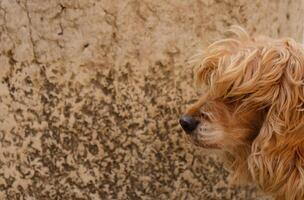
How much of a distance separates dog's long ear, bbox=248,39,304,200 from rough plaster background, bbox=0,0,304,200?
807 millimetres

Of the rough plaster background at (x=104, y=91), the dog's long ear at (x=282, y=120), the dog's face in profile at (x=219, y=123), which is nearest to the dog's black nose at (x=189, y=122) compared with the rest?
the dog's face in profile at (x=219, y=123)

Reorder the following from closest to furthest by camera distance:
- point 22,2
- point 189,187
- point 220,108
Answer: point 220,108 → point 22,2 → point 189,187

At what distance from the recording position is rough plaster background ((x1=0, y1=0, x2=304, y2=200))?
448 centimetres

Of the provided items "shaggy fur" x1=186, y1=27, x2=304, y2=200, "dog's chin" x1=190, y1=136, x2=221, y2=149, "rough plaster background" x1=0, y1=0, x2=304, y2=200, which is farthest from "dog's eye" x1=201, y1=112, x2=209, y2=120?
"rough plaster background" x1=0, y1=0, x2=304, y2=200

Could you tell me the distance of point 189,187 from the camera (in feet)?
15.5

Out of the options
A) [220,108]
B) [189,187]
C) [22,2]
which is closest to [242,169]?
[220,108]

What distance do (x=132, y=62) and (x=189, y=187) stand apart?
2.30 feet

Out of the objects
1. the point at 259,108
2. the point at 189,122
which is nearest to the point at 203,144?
the point at 189,122

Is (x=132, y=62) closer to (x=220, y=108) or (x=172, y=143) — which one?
(x=172, y=143)

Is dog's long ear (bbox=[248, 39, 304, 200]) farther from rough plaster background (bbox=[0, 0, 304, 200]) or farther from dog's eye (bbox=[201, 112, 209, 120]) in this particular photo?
rough plaster background (bbox=[0, 0, 304, 200])

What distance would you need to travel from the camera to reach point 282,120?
12.4 feet

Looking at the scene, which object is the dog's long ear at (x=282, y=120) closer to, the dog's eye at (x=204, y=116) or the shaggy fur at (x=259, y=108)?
the shaggy fur at (x=259, y=108)

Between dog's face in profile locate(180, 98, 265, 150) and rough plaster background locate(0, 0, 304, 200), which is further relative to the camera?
rough plaster background locate(0, 0, 304, 200)

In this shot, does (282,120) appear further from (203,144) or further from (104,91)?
(104,91)
